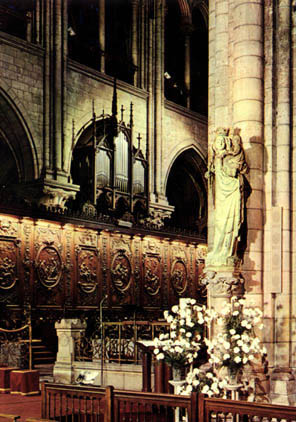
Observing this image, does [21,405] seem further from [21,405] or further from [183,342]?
[183,342]

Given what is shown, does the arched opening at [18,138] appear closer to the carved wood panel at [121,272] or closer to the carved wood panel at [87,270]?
the carved wood panel at [87,270]

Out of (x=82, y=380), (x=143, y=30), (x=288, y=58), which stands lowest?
(x=82, y=380)

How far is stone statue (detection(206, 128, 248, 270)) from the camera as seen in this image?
311 inches

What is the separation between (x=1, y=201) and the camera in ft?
49.0

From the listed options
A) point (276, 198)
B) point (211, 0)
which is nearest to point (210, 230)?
point (276, 198)

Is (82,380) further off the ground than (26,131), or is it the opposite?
(26,131)

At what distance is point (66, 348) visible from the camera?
1198 centimetres

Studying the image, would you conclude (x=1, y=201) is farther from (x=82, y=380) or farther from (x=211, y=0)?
(x=211, y=0)

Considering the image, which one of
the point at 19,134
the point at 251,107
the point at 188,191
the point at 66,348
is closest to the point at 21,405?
the point at 66,348

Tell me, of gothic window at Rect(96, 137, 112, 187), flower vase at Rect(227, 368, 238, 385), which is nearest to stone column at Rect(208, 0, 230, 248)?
flower vase at Rect(227, 368, 238, 385)

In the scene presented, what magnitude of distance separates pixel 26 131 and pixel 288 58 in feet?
33.6

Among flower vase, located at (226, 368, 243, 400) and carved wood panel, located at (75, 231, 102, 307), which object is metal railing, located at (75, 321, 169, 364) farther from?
flower vase, located at (226, 368, 243, 400)

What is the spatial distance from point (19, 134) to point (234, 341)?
11.9m

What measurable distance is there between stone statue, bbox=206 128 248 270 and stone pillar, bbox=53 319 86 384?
469 cm
